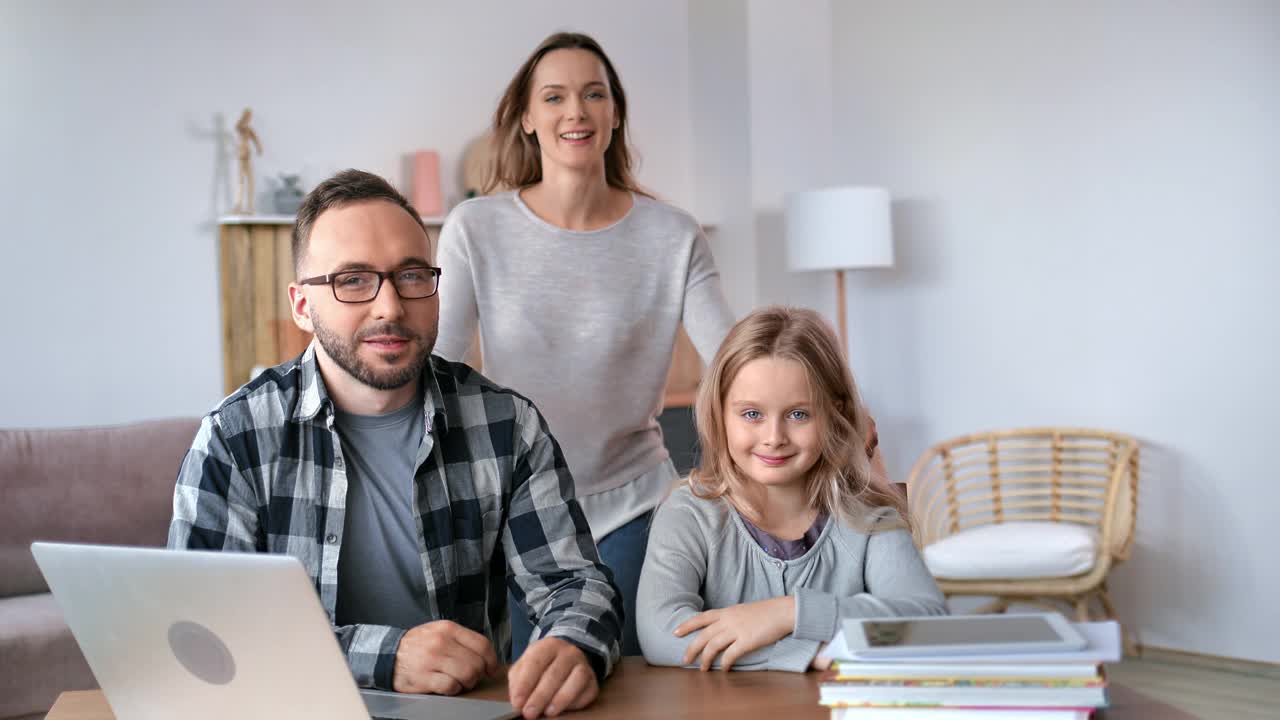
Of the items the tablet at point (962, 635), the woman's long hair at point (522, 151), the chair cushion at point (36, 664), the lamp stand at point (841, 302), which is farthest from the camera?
the lamp stand at point (841, 302)

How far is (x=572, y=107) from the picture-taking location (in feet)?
6.42

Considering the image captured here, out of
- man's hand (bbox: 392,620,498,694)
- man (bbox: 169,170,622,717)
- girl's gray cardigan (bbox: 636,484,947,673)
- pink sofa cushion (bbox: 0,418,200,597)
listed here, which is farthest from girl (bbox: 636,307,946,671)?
pink sofa cushion (bbox: 0,418,200,597)

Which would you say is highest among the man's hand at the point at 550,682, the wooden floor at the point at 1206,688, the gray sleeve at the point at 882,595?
the gray sleeve at the point at 882,595

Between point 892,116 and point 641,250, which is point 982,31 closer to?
point 892,116

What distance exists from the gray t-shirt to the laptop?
1.23 ft

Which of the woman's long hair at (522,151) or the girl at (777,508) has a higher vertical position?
the woman's long hair at (522,151)

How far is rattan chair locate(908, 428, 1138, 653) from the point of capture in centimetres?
376

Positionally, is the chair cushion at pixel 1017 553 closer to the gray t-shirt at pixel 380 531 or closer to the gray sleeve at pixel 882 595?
the gray sleeve at pixel 882 595

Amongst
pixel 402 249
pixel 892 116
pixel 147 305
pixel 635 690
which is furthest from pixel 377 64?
pixel 635 690

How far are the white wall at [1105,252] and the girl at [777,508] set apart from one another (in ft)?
9.06

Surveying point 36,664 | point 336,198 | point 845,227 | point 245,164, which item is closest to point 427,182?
point 245,164

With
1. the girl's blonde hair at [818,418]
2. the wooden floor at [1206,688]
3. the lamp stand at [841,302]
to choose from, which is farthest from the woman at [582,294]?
the lamp stand at [841,302]

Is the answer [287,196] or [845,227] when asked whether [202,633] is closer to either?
[287,196]

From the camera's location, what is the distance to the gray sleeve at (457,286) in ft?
6.46
